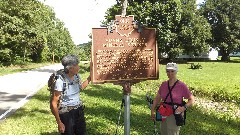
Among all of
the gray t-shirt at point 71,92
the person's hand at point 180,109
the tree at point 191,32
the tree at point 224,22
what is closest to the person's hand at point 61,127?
the gray t-shirt at point 71,92

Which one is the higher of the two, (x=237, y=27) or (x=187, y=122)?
(x=237, y=27)

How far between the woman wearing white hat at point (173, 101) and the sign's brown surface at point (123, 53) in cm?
78

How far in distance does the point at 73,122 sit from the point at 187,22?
177 ft

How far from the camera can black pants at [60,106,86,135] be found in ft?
19.1

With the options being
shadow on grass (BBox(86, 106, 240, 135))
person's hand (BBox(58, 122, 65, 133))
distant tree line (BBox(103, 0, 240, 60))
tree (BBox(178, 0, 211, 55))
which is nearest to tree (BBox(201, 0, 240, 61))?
distant tree line (BBox(103, 0, 240, 60))

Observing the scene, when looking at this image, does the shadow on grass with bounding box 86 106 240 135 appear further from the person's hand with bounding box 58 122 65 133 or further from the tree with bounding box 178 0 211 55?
the tree with bounding box 178 0 211 55

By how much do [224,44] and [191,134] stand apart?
6316 cm

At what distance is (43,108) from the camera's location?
1270cm

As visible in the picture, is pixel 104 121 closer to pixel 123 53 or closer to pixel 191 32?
pixel 123 53

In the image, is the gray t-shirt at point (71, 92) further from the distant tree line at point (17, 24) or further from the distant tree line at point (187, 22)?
the distant tree line at point (17, 24)

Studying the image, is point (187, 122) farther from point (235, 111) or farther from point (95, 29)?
point (95, 29)

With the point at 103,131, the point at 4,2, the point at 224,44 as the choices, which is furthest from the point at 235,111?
the point at 224,44

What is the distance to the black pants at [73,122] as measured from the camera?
19.1 ft

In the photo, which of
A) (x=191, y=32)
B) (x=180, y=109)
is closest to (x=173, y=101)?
(x=180, y=109)
